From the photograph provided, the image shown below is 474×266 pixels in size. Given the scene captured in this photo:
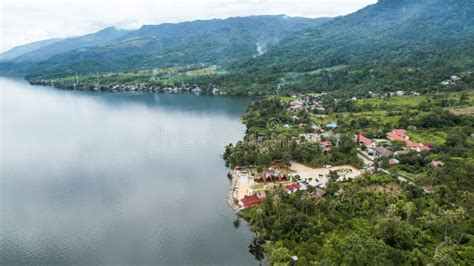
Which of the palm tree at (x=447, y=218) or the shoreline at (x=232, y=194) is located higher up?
the palm tree at (x=447, y=218)

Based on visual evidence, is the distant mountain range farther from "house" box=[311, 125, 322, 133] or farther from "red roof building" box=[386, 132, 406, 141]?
"red roof building" box=[386, 132, 406, 141]

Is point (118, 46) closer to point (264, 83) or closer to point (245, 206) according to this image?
point (264, 83)

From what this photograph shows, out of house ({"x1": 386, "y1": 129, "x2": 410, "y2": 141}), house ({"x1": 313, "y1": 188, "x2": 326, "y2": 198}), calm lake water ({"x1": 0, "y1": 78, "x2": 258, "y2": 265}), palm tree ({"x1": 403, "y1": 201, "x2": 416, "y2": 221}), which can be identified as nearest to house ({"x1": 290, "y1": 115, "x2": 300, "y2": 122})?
calm lake water ({"x1": 0, "y1": 78, "x2": 258, "y2": 265})

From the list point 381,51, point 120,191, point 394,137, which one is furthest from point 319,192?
point 381,51

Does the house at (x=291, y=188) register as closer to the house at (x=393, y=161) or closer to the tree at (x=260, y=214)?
the tree at (x=260, y=214)

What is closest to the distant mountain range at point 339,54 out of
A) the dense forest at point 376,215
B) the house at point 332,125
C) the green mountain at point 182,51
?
the green mountain at point 182,51

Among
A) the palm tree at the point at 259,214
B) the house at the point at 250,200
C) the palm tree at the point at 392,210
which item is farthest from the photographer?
the house at the point at 250,200
